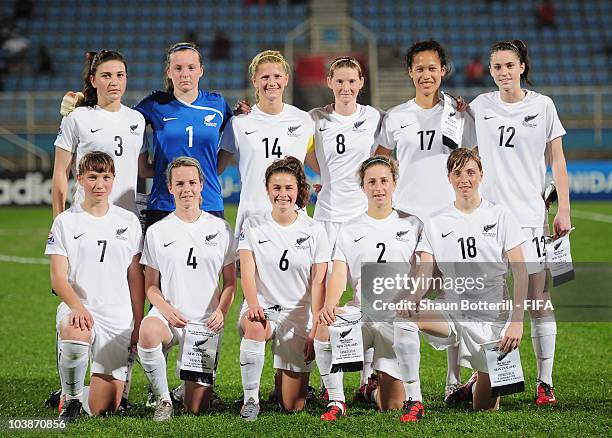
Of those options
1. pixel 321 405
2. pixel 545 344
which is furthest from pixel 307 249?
pixel 545 344

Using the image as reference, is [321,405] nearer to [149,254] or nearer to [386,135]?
[149,254]

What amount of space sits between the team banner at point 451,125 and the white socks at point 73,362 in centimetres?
209

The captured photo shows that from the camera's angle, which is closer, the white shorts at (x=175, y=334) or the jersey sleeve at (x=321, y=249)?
the white shorts at (x=175, y=334)

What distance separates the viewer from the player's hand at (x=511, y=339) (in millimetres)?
4152

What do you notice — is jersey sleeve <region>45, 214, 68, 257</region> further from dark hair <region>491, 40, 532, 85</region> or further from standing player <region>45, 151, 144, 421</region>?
dark hair <region>491, 40, 532, 85</region>

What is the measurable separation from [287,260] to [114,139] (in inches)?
43.9

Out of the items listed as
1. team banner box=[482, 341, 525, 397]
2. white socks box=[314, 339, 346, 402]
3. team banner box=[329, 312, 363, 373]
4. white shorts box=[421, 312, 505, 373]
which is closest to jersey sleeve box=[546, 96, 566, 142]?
white shorts box=[421, 312, 505, 373]

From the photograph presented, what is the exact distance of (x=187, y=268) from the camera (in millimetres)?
4355

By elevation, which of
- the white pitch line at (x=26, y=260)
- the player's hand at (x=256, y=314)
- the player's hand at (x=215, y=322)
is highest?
the white pitch line at (x=26, y=260)

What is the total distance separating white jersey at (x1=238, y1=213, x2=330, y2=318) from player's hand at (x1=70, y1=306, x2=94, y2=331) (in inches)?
31.3

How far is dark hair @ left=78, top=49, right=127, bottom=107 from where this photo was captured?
15.2 ft

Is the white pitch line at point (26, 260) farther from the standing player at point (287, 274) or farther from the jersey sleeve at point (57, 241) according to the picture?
the standing player at point (287, 274)

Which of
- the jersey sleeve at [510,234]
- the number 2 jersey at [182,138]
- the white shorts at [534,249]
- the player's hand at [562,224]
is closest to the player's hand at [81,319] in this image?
the number 2 jersey at [182,138]

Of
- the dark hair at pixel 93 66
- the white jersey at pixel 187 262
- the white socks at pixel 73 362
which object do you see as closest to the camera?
the white socks at pixel 73 362
